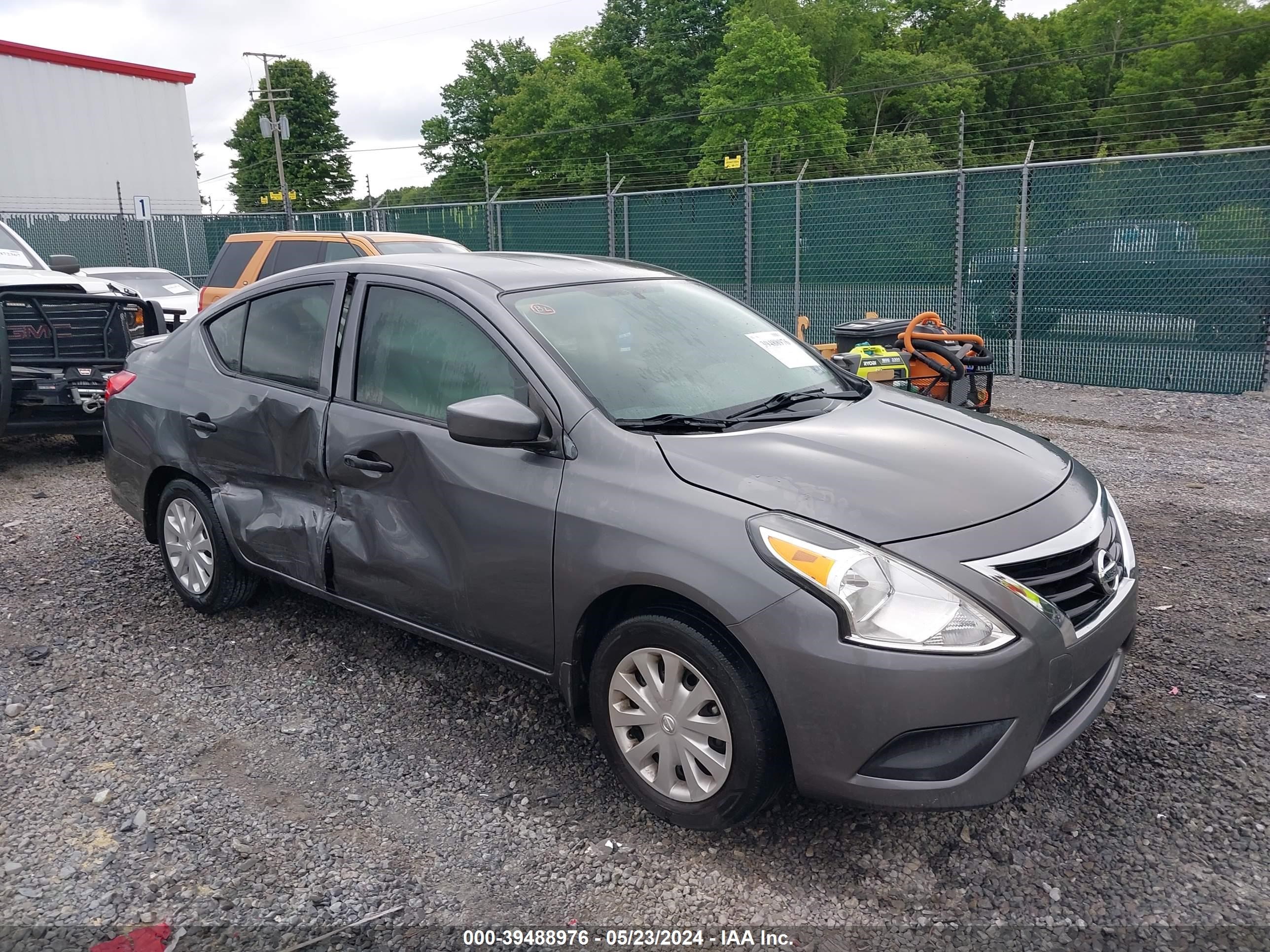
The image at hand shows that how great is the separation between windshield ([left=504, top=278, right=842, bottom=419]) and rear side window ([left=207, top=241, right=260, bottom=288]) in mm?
8871

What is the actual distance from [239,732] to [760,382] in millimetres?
2313

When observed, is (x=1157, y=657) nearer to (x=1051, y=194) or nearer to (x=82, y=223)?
(x=1051, y=194)

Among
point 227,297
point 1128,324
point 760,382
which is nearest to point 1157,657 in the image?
point 760,382

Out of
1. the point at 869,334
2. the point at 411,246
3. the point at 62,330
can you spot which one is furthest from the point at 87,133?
the point at 869,334

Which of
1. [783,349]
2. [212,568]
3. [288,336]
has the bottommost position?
[212,568]

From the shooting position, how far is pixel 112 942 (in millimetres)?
2584

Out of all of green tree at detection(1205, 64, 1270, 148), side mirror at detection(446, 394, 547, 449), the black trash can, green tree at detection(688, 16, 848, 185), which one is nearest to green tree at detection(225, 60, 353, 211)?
green tree at detection(688, 16, 848, 185)

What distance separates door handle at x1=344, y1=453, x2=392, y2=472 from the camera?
11.9ft

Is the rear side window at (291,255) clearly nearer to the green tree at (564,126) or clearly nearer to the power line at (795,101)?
the power line at (795,101)

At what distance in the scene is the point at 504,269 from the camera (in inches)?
153

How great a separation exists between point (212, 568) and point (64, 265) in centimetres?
549

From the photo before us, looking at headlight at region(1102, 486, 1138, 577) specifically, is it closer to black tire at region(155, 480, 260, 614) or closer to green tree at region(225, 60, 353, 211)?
black tire at region(155, 480, 260, 614)

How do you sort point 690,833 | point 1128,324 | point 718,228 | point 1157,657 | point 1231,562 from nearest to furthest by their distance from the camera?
point 690,833 → point 1157,657 → point 1231,562 → point 1128,324 → point 718,228

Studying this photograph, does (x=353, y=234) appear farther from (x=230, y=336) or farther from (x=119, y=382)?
(x=230, y=336)
